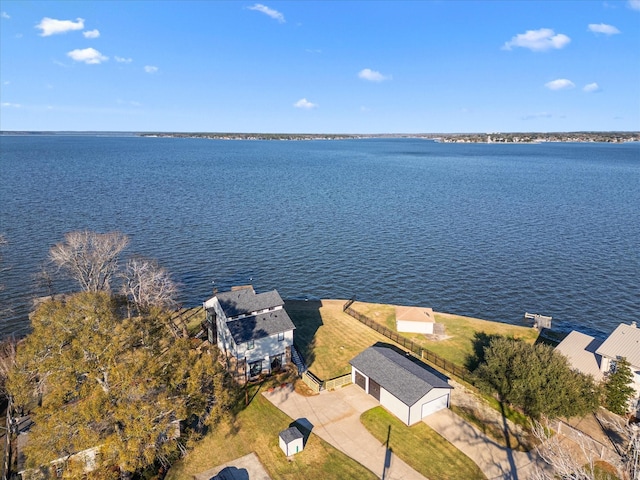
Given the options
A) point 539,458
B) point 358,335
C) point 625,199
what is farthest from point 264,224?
point 625,199

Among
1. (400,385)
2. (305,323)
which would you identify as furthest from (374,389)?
(305,323)

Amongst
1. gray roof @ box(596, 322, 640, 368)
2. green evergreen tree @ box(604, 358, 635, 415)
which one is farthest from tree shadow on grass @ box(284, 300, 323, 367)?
gray roof @ box(596, 322, 640, 368)

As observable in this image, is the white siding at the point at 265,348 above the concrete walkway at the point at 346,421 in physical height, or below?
above

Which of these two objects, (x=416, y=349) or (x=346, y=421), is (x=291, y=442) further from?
(x=416, y=349)

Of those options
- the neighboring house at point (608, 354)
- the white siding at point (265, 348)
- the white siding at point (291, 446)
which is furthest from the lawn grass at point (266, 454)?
the neighboring house at point (608, 354)

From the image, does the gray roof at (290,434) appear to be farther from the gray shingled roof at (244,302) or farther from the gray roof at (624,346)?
the gray roof at (624,346)

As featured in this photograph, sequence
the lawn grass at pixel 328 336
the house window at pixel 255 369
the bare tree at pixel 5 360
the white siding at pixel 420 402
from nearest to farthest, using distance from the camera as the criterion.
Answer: the white siding at pixel 420 402
the bare tree at pixel 5 360
the house window at pixel 255 369
the lawn grass at pixel 328 336
